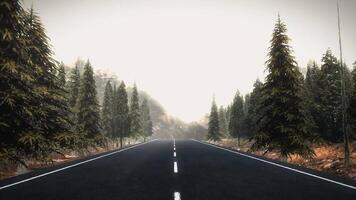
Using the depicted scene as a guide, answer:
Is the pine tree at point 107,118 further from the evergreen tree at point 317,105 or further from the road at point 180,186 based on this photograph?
the road at point 180,186

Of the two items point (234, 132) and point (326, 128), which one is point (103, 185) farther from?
point (234, 132)

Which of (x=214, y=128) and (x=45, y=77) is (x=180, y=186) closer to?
(x=45, y=77)

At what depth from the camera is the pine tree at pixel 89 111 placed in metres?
35.3

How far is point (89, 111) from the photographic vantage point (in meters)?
36.1

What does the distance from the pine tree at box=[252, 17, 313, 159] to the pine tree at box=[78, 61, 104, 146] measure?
1883 cm

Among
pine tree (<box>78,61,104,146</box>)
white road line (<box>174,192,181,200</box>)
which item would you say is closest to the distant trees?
white road line (<box>174,192,181,200</box>)

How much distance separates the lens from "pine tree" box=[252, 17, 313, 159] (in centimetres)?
2203

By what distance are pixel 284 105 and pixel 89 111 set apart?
70.1 feet

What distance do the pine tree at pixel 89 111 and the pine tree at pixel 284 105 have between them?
18831mm

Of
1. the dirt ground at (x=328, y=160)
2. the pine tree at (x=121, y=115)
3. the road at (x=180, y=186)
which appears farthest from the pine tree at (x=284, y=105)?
the pine tree at (x=121, y=115)

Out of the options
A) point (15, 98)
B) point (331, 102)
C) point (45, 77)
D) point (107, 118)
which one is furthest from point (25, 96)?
point (107, 118)

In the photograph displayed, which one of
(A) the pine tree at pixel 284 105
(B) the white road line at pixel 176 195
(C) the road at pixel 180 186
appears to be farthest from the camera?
(A) the pine tree at pixel 284 105

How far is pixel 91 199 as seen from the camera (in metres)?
7.48

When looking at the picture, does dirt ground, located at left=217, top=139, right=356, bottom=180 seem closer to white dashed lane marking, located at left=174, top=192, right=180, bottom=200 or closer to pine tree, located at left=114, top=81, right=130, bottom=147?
white dashed lane marking, located at left=174, top=192, right=180, bottom=200
